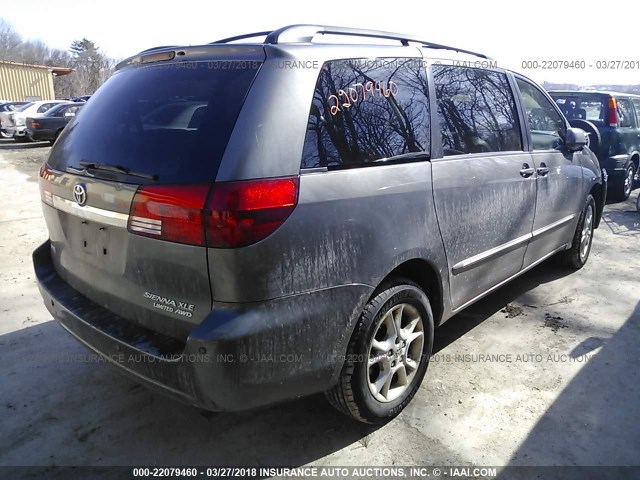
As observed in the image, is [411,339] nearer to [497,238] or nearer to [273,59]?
[497,238]

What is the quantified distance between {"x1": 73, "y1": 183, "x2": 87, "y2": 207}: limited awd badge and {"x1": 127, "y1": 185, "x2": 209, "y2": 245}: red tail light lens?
371mm

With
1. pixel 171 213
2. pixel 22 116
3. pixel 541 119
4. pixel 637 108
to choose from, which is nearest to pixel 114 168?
pixel 171 213

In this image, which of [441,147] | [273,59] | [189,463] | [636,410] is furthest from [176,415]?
[636,410]

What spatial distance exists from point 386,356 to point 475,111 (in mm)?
1686

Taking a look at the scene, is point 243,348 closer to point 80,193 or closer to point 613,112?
point 80,193

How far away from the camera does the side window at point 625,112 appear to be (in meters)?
8.02

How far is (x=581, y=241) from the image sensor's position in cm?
482

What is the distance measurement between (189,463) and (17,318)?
2257 millimetres

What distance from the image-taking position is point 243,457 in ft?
7.73

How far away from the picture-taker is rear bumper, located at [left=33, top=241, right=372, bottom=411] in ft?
6.07

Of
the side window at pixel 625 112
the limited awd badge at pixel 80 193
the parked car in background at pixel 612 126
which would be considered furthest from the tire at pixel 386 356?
the side window at pixel 625 112

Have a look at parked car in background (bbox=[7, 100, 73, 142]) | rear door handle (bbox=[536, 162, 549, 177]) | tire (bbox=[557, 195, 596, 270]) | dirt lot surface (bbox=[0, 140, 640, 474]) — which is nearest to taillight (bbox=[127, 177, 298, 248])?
dirt lot surface (bbox=[0, 140, 640, 474])

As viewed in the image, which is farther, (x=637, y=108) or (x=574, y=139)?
(x=637, y=108)

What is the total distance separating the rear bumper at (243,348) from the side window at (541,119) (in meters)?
2.48
